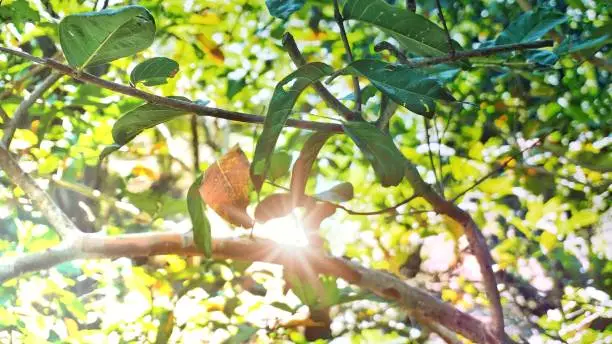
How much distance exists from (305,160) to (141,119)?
13 centimetres

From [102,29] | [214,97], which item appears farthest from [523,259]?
[102,29]

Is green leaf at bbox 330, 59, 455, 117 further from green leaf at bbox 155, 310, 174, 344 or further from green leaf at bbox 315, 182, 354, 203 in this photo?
green leaf at bbox 155, 310, 174, 344

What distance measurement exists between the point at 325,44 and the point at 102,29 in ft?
2.91

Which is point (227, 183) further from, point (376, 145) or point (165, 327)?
point (165, 327)

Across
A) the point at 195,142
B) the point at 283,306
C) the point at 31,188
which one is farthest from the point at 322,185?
the point at 195,142

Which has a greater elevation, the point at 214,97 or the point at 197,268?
the point at 214,97

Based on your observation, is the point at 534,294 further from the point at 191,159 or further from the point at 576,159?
the point at 191,159

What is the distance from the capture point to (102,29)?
0.32 meters

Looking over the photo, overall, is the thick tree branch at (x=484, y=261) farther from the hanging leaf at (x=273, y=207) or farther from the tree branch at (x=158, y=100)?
the tree branch at (x=158, y=100)

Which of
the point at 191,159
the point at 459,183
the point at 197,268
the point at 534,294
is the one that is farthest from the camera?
the point at 191,159

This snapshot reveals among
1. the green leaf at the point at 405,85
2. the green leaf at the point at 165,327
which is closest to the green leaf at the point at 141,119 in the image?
the green leaf at the point at 405,85

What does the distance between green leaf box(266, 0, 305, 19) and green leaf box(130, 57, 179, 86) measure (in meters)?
0.07

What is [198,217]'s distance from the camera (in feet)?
1.64

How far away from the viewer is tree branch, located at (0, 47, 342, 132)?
33 cm
